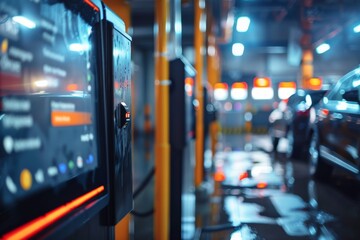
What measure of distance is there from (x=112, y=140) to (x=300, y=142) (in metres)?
7.25

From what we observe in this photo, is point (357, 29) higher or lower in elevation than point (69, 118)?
higher

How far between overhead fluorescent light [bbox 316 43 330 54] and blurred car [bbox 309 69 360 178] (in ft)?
1.04

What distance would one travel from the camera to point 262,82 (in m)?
18.7

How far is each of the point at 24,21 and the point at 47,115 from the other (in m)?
0.28

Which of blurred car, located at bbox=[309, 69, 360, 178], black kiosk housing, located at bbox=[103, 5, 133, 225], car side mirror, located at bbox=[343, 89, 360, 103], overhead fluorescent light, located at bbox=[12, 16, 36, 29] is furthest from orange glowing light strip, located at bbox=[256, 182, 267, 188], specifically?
overhead fluorescent light, located at bbox=[12, 16, 36, 29]

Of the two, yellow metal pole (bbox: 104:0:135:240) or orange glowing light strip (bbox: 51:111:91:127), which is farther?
yellow metal pole (bbox: 104:0:135:240)

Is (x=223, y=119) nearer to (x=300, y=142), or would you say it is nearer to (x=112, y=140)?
(x=300, y=142)

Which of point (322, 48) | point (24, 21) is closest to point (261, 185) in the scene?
point (322, 48)

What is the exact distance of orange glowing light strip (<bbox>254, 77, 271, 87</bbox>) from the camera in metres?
18.1

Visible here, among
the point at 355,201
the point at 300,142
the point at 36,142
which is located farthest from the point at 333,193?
the point at 36,142

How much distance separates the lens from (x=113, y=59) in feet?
5.19

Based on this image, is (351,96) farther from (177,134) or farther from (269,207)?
(177,134)

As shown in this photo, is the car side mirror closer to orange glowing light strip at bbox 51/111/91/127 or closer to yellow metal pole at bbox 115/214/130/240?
yellow metal pole at bbox 115/214/130/240

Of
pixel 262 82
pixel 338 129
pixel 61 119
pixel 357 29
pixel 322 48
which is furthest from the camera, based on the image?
pixel 262 82
